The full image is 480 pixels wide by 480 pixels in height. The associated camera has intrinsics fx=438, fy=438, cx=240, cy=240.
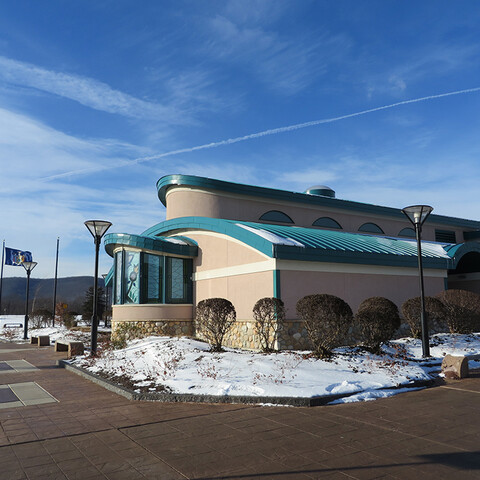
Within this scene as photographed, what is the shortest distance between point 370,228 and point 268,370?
57.6ft

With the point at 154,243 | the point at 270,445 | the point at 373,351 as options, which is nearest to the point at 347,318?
the point at 373,351

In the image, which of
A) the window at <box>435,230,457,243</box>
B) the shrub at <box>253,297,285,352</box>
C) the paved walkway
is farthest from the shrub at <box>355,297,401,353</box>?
the window at <box>435,230,457,243</box>

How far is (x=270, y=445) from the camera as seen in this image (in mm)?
5539

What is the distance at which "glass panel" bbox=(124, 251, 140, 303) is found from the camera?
59.0 feet

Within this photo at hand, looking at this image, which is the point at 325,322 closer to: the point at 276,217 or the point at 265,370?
the point at 265,370

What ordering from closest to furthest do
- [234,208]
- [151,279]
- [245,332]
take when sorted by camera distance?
1. [245,332]
2. [151,279]
3. [234,208]

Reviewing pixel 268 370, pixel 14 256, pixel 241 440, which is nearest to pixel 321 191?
pixel 268 370

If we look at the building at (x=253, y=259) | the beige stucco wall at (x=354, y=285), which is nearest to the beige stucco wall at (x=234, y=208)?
the building at (x=253, y=259)

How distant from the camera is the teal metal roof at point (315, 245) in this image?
14359 mm

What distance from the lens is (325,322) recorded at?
11.0m

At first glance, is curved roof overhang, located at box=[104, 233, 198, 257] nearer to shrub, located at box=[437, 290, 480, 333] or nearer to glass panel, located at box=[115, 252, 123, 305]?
glass panel, located at box=[115, 252, 123, 305]

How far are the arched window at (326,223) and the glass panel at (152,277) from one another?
8962 mm

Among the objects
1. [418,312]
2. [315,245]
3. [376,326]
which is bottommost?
[376,326]

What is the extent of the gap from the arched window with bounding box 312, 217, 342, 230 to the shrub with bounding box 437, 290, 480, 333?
8559mm
